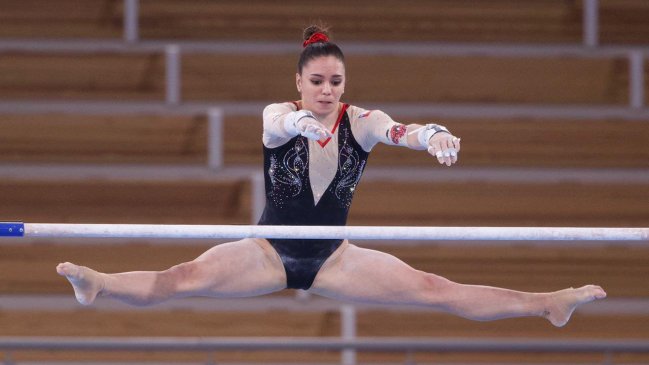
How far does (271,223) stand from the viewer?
4.51 metres

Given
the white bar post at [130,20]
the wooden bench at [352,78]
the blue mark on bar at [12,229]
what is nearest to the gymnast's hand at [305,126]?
the blue mark on bar at [12,229]

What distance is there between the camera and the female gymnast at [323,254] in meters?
4.30

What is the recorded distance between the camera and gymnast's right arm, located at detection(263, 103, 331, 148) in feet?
12.3

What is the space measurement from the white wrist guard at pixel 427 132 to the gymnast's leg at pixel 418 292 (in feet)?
2.42

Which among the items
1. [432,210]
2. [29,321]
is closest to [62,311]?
[29,321]

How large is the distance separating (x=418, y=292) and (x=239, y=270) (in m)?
0.79

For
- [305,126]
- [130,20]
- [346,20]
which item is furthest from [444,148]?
[130,20]

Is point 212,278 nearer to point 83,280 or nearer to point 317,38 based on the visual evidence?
point 83,280

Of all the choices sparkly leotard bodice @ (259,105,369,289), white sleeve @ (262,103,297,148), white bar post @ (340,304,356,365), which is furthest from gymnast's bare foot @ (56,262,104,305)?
white bar post @ (340,304,356,365)

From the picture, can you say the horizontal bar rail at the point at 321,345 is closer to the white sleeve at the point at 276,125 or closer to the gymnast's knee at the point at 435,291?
the gymnast's knee at the point at 435,291

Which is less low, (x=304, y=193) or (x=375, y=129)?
(x=375, y=129)

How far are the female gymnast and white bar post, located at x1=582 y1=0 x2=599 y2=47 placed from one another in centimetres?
328

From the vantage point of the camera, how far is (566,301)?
14.3 feet

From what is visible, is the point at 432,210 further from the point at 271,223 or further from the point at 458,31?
the point at 271,223
